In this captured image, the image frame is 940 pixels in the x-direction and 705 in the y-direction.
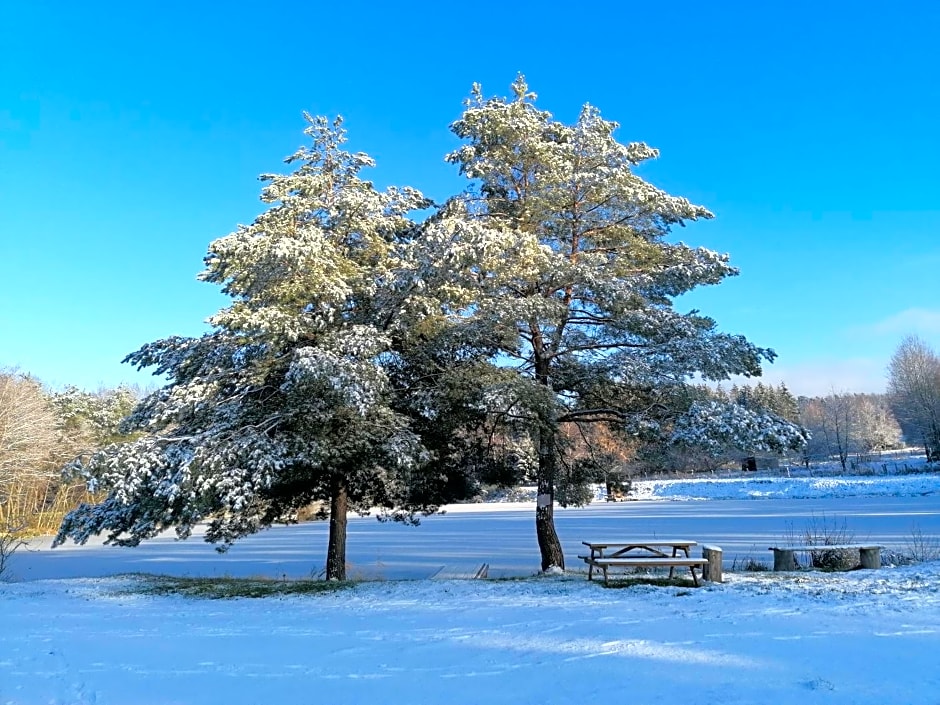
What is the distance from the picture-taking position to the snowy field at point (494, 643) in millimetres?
4098

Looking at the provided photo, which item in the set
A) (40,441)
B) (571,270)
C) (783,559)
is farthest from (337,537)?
(40,441)

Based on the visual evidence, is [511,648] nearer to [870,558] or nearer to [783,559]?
[783,559]

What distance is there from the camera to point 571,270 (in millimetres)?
9664

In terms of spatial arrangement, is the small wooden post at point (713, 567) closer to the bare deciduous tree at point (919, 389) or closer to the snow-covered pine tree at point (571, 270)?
the snow-covered pine tree at point (571, 270)

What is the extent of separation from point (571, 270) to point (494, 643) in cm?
587

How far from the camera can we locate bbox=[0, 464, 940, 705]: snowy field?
4098 mm

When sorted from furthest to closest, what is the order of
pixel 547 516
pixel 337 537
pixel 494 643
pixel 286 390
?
pixel 337 537, pixel 547 516, pixel 286 390, pixel 494 643

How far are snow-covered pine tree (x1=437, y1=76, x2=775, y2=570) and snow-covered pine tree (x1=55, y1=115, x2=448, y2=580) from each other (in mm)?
1404

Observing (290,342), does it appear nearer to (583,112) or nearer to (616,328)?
(616,328)

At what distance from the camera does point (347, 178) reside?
11.5m

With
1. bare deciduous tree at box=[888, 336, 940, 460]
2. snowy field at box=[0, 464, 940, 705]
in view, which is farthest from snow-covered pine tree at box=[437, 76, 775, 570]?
bare deciduous tree at box=[888, 336, 940, 460]

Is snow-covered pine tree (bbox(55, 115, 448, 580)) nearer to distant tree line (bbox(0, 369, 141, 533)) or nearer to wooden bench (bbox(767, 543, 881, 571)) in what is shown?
wooden bench (bbox(767, 543, 881, 571))

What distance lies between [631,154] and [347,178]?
16.8 feet

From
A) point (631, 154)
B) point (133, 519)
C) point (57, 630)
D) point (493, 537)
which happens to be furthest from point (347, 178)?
point (493, 537)
